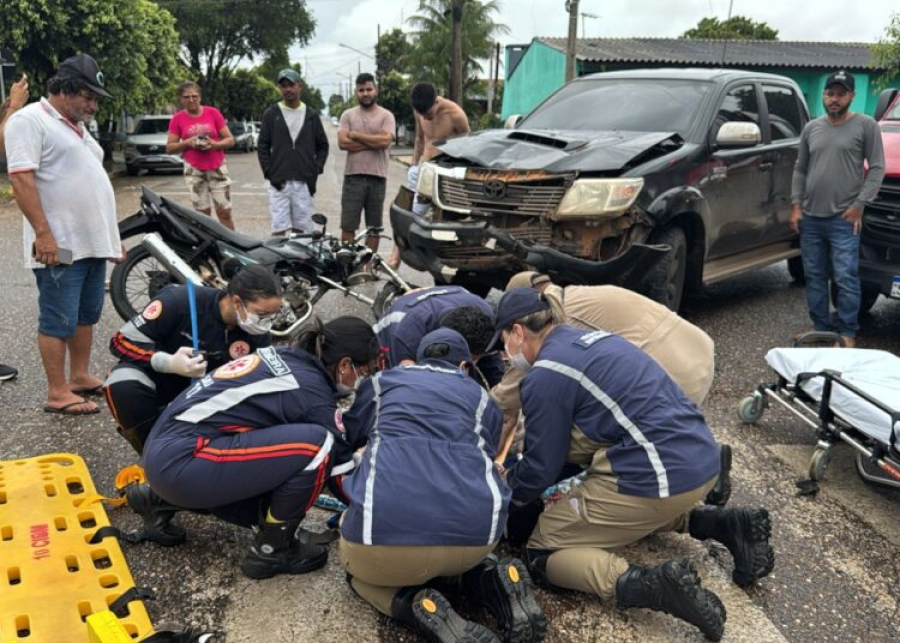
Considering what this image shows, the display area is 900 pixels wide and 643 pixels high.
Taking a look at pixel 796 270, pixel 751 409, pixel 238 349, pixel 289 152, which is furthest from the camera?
pixel 796 270

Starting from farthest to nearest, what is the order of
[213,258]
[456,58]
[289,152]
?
1. [456,58]
2. [289,152]
3. [213,258]

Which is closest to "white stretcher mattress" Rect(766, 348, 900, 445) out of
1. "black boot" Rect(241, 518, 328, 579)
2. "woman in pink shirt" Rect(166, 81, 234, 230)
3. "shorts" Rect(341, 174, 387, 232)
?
"black boot" Rect(241, 518, 328, 579)

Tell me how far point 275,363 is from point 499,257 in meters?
2.62

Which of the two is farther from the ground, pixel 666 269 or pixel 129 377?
pixel 666 269

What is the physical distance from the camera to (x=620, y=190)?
4852 mm

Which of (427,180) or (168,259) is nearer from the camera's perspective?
(168,259)

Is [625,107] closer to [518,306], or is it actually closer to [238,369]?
[518,306]

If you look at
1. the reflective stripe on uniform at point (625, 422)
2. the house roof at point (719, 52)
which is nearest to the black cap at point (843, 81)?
the reflective stripe on uniform at point (625, 422)

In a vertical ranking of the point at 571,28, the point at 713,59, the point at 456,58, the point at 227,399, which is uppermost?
the point at 713,59

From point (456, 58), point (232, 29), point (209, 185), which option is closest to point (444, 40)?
point (232, 29)

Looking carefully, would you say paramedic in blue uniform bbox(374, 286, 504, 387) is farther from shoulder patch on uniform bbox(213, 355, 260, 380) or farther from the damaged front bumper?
the damaged front bumper

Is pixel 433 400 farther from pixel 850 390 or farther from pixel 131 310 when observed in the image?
pixel 131 310

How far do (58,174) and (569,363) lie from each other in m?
2.95

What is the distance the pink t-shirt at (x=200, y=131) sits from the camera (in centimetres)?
765
